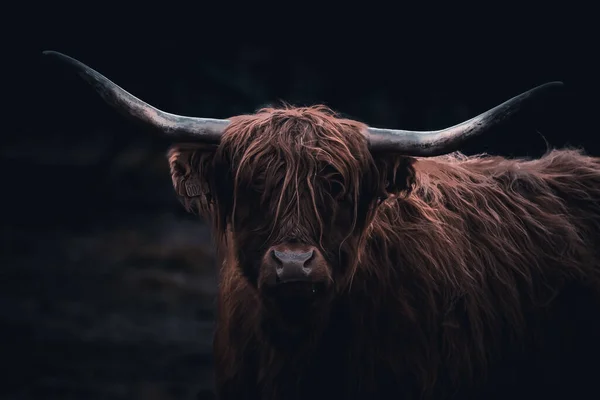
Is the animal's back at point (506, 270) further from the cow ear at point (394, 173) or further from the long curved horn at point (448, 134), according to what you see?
the long curved horn at point (448, 134)

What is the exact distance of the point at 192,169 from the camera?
3730 millimetres

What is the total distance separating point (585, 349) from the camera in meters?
4.13

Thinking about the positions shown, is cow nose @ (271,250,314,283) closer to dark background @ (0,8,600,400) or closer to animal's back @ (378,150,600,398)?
animal's back @ (378,150,600,398)

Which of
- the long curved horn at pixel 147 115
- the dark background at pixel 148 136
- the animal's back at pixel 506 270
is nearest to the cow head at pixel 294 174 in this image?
the long curved horn at pixel 147 115

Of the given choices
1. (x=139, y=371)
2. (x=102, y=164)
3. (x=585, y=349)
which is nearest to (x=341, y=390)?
(x=585, y=349)

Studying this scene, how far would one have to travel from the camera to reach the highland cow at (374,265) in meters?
3.49

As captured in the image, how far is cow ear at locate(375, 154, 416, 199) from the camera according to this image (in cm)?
369

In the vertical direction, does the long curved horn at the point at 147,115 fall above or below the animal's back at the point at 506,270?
above

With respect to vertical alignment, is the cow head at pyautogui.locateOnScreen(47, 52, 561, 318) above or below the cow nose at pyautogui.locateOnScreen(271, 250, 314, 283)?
above

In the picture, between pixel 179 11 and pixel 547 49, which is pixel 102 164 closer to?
pixel 179 11

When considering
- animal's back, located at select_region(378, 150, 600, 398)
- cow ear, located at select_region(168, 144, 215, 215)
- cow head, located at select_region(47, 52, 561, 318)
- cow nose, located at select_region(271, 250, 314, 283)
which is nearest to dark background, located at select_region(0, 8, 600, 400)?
animal's back, located at select_region(378, 150, 600, 398)

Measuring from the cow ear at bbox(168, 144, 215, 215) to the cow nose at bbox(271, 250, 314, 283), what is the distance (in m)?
0.59

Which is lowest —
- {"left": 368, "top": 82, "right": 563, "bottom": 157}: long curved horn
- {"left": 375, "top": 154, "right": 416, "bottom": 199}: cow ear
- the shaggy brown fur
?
the shaggy brown fur

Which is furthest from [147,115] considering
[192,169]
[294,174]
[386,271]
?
[386,271]
